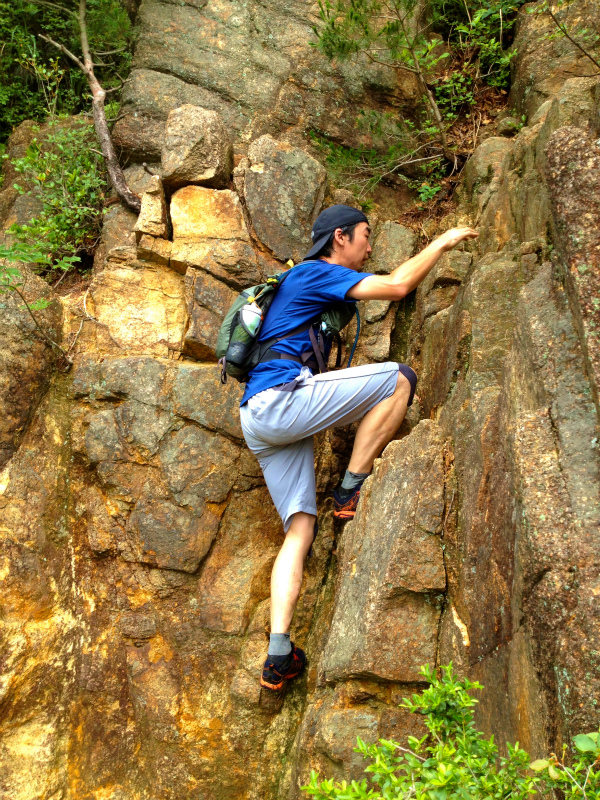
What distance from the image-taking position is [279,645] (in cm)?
463

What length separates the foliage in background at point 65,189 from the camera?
7.20 meters

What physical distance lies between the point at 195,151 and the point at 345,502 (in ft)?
12.5

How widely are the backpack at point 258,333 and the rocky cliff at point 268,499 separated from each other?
83 centimetres

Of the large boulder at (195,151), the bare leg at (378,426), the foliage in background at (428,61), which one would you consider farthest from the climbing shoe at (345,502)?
the foliage in background at (428,61)

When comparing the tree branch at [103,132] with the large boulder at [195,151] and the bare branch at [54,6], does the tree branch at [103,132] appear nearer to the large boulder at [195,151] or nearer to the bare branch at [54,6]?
the bare branch at [54,6]

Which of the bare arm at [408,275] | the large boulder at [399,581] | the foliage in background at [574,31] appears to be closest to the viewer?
the large boulder at [399,581]

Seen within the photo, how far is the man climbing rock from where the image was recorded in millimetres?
4637

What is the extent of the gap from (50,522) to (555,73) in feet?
20.4

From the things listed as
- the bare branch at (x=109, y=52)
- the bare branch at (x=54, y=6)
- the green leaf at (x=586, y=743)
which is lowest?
the green leaf at (x=586, y=743)

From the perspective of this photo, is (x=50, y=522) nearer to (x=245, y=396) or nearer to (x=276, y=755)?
(x=245, y=396)

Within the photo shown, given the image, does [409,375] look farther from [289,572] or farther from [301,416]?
→ [289,572]

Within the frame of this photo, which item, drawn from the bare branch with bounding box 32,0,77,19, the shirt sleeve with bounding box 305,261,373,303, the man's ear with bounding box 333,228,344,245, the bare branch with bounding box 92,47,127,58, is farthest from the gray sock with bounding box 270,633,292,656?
the bare branch with bounding box 32,0,77,19

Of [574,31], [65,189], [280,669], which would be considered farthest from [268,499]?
[574,31]

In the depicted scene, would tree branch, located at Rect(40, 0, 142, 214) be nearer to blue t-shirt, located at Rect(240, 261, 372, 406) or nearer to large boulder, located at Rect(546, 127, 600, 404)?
blue t-shirt, located at Rect(240, 261, 372, 406)
